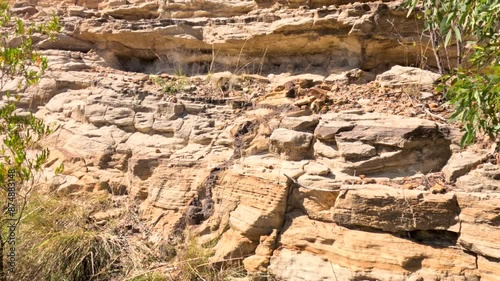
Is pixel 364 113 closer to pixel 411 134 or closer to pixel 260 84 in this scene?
pixel 411 134

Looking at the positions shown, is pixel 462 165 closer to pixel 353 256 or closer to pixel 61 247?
pixel 353 256

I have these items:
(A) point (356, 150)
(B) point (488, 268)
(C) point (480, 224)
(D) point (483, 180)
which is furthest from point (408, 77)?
(B) point (488, 268)

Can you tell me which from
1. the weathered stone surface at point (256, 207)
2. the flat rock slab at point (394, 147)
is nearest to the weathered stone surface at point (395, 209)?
the flat rock slab at point (394, 147)

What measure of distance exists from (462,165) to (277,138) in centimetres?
155

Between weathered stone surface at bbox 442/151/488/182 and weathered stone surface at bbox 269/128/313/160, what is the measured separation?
1169 millimetres

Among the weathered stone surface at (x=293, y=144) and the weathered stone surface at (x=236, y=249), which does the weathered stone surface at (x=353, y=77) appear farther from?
the weathered stone surface at (x=236, y=249)

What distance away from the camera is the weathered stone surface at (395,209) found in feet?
11.4

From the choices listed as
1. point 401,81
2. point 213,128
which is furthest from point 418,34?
point 213,128

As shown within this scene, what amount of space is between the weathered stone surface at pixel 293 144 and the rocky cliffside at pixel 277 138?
13 millimetres

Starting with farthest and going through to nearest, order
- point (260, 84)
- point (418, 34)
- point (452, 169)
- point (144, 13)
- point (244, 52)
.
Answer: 1. point (144, 13)
2. point (244, 52)
3. point (260, 84)
4. point (418, 34)
5. point (452, 169)

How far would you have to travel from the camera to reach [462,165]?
12.2 ft

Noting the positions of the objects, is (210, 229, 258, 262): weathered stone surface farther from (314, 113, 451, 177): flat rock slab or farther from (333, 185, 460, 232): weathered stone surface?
(314, 113, 451, 177): flat rock slab

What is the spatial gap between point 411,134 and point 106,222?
9.76ft

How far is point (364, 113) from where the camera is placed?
174 inches
